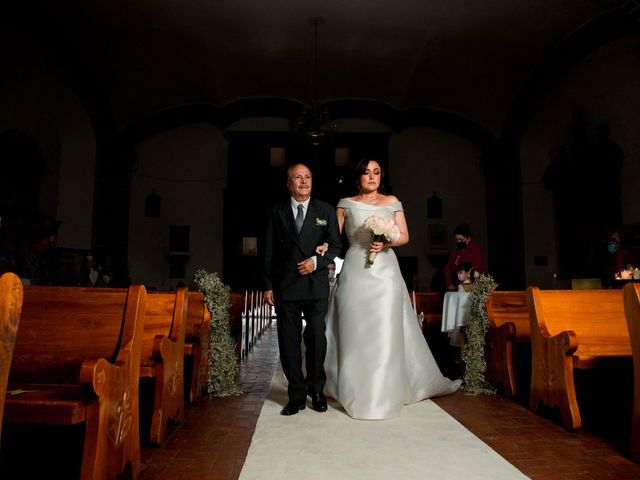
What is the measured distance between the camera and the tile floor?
8.08 feet

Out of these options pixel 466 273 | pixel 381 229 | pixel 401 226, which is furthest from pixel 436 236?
pixel 381 229

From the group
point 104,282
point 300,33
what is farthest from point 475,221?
point 104,282

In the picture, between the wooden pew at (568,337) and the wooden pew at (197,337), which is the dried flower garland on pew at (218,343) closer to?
the wooden pew at (197,337)

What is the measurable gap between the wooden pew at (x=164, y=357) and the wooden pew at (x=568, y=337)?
2.53m

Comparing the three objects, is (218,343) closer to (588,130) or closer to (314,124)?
(314,124)

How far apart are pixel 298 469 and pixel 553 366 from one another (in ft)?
6.52

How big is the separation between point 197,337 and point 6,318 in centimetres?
300

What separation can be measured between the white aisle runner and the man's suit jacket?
2.85 feet

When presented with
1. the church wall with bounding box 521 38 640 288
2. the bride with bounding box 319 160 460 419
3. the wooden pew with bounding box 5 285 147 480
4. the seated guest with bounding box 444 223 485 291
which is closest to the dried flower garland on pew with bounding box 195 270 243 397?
the bride with bounding box 319 160 460 419

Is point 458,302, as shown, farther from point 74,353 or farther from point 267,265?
point 74,353

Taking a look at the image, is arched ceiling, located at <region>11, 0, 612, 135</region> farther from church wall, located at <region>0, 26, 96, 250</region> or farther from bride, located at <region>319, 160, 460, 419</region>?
bride, located at <region>319, 160, 460, 419</region>

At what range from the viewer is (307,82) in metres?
13.8

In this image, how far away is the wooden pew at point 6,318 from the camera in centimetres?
106

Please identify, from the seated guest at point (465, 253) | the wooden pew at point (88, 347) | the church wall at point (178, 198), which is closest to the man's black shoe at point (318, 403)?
the wooden pew at point (88, 347)
